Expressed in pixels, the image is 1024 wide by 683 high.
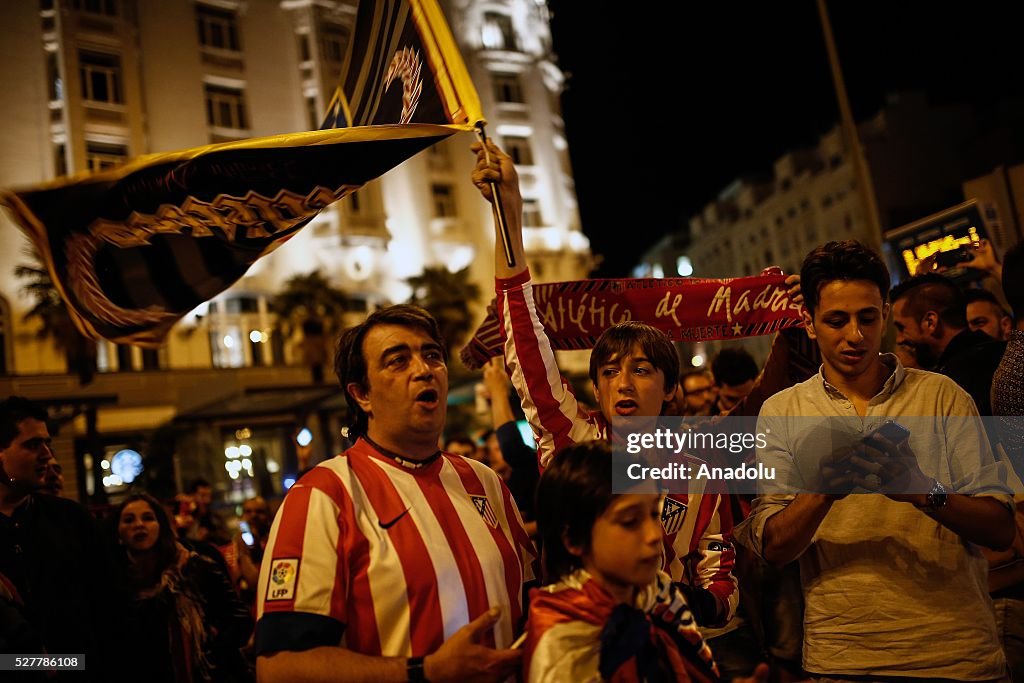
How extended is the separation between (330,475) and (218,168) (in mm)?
1867

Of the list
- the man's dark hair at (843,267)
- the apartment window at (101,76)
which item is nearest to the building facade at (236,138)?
the apartment window at (101,76)

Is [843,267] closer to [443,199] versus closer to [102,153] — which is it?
[102,153]

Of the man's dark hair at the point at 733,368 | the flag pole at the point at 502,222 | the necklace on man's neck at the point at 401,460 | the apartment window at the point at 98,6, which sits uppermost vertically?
the apartment window at the point at 98,6

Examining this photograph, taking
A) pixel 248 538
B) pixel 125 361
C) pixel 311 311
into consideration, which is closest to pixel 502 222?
A: pixel 248 538

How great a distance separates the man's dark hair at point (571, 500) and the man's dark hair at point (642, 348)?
0.79m

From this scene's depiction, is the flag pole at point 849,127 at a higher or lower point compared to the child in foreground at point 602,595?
higher

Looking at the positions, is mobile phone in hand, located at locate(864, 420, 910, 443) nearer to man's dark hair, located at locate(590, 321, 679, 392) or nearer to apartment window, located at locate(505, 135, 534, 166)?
man's dark hair, located at locate(590, 321, 679, 392)

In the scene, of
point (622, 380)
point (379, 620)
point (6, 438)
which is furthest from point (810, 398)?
point (6, 438)

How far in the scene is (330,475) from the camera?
2588 millimetres

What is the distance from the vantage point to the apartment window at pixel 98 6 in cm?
3158

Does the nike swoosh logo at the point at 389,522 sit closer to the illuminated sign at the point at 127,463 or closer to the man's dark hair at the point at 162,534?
the man's dark hair at the point at 162,534

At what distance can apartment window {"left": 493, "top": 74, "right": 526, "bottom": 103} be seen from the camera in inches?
1601

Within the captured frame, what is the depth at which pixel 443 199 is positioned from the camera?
39031mm

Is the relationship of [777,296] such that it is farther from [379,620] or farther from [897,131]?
[897,131]
